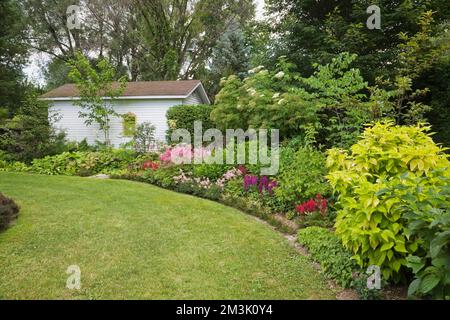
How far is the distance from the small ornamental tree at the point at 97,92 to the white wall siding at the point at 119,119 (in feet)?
1.47

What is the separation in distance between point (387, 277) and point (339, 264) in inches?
23.9

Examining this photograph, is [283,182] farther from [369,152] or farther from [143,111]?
[143,111]

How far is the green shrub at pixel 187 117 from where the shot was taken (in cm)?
1495

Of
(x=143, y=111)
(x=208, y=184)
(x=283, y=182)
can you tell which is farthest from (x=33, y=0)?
(x=283, y=182)

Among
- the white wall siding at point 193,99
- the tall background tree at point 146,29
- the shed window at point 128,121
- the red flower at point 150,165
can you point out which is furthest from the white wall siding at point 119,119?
the tall background tree at point 146,29

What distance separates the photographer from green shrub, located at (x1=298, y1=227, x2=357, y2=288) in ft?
12.1

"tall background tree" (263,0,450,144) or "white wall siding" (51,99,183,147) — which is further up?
"tall background tree" (263,0,450,144)

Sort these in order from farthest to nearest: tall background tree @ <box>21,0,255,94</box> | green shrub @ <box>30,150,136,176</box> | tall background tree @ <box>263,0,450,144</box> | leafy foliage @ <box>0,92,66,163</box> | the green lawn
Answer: tall background tree @ <box>21,0,255,94</box>, leafy foliage @ <box>0,92,66,163</box>, green shrub @ <box>30,150,136,176</box>, tall background tree @ <box>263,0,450,144</box>, the green lawn

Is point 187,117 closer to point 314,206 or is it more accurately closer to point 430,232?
point 314,206

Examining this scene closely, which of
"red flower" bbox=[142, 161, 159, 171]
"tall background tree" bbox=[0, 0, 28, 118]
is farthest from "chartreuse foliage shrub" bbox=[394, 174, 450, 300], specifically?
"tall background tree" bbox=[0, 0, 28, 118]

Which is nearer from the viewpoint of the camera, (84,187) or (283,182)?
(283,182)

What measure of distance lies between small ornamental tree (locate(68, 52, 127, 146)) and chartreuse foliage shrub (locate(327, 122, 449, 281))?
13027mm

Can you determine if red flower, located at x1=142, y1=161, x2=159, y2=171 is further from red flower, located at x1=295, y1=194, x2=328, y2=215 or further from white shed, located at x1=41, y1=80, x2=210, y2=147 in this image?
white shed, located at x1=41, y1=80, x2=210, y2=147

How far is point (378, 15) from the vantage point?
9961 mm
